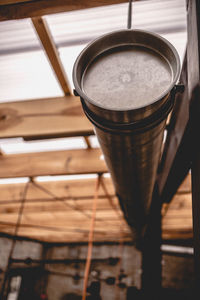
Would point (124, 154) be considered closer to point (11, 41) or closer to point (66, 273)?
point (11, 41)

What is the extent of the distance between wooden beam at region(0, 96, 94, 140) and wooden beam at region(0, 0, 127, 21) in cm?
100

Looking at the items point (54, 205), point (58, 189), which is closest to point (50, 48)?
point (58, 189)

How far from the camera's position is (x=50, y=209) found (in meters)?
5.55

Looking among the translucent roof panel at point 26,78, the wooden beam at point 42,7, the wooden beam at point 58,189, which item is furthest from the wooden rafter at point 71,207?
the wooden beam at point 42,7

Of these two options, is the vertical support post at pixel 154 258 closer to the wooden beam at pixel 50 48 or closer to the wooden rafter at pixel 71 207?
the wooden rafter at pixel 71 207

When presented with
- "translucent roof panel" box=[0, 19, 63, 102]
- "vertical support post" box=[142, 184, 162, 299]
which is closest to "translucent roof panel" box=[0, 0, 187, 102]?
"translucent roof panel" box=[0, 19, 63, 102]

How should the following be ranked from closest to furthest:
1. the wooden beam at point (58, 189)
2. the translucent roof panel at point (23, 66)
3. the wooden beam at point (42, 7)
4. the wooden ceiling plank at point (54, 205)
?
the wooden beam at point (42, 7)
the translucent roof panel at point (23, 66)
the wooden beam at point (58, 189)
the wooden ceiling plank at point (54, 205)

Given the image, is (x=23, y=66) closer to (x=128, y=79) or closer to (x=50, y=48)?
(x=50, y=48)

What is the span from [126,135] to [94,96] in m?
0.21

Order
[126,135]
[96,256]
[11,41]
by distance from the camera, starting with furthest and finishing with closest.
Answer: [96,256], [11,41], [126,135]

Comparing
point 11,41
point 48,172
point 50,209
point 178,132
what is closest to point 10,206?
point 50,209

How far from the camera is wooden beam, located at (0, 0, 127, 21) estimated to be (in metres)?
1.36

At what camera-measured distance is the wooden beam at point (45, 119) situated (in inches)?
93.7

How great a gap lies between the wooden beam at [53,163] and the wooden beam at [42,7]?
189cm
